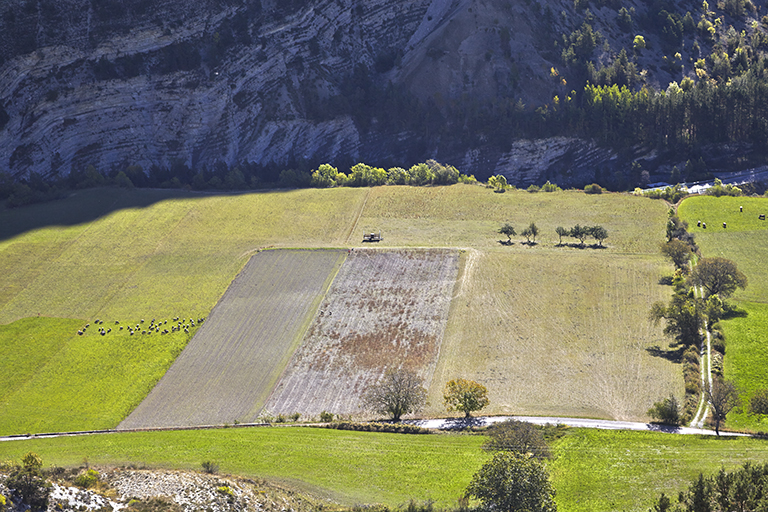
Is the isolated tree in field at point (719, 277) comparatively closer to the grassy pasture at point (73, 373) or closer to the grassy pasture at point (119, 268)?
the grassy pasture at point (119, 268)

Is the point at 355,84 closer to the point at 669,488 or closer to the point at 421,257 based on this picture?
the point at 421,257

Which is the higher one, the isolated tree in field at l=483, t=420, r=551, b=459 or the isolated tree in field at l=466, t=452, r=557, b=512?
the isolated tree in field at l=466, t=452, r=557, b=512

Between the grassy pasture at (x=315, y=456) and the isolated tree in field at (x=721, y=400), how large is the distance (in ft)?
59.3

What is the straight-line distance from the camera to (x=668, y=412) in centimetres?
6334

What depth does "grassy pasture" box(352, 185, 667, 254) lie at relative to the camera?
106 metres

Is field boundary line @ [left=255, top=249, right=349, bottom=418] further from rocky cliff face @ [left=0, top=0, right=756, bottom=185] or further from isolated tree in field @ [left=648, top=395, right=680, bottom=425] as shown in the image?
rocky cliff face @ [left=0, top=0, right=756, bottom=185]

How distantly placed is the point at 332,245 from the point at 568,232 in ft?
101

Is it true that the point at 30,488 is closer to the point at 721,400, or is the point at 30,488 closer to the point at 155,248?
the point at 721,400

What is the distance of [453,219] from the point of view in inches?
4503

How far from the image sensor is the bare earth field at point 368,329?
251 ft

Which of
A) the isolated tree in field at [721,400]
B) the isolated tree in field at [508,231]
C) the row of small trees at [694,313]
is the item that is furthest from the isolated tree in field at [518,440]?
the isolated tree in field at [508,231]

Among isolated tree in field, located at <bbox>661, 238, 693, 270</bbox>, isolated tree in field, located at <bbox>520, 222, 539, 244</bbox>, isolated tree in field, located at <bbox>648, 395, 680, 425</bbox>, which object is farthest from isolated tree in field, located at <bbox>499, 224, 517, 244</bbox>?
isolated tree in field, located at <bbox>648, 395, 680, 425</bbox>

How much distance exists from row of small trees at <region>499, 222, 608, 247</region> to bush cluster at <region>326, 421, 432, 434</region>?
45.0 metres

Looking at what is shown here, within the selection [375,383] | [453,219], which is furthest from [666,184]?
[375,383]
